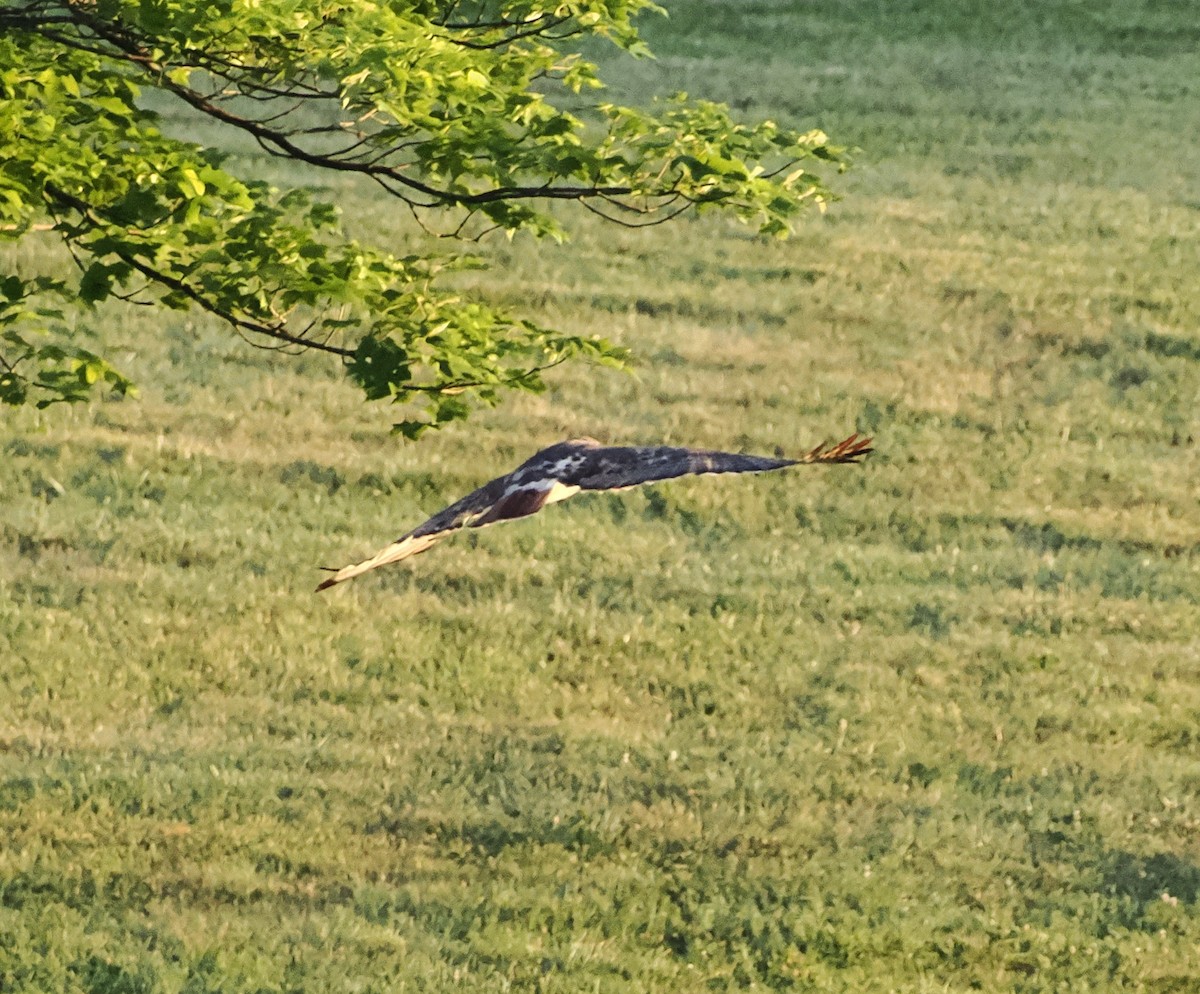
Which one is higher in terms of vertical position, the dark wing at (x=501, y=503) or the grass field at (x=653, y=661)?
the dark wing at (x=501, y=503)

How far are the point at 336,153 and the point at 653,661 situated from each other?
17.9 feet

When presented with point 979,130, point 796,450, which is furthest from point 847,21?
point 796,450

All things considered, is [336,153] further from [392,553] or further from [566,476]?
[392,553]

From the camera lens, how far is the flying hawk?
19.7 feet

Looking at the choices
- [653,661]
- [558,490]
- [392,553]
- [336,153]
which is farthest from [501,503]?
[653,661]

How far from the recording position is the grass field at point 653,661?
9875 millimetres

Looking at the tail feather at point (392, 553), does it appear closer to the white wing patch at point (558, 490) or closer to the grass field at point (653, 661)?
the white wing patch at point (558, 490)

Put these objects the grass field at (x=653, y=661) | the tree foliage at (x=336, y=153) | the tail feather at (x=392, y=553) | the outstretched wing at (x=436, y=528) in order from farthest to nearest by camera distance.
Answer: the grass field at (x=653, y=661)
the tree foliage at (x=336, y=153)
the outstretched wing at (x=436, y=528)
the tail feather at (x=392, y=553)

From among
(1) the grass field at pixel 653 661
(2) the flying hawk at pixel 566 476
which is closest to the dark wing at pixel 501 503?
(2) the flying hawk at pixel 566 476

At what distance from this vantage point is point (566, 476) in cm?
628

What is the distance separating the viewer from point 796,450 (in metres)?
17.8

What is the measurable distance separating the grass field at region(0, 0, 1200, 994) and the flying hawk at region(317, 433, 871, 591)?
12.0 ft

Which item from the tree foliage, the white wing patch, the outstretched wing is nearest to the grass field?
the tree foliage

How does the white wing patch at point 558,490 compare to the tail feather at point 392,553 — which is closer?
the tail feather at point 392,553
